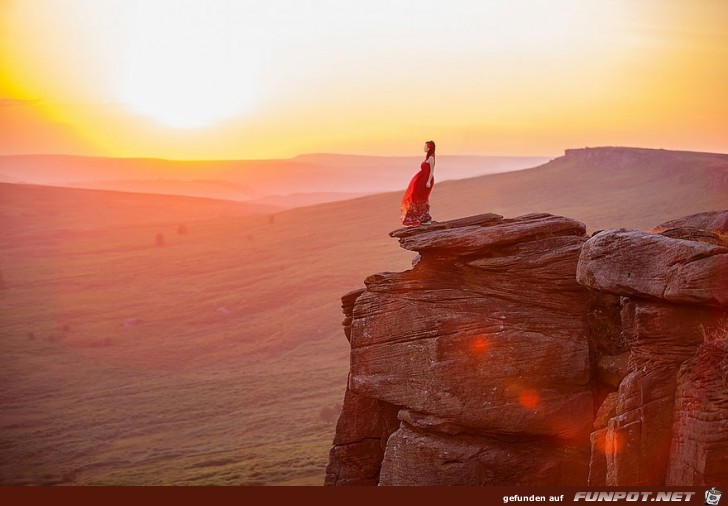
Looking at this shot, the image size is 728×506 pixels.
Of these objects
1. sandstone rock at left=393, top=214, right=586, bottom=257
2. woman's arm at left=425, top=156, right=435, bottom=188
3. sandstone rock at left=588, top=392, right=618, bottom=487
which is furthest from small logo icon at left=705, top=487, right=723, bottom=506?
woman's arm at left=425, top=156, right=435, bottom=188

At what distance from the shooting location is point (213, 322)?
294ft

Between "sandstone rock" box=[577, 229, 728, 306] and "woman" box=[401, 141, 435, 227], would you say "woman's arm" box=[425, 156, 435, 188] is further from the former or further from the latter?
"sandstone rock" box=[577, 229, 728, 306]

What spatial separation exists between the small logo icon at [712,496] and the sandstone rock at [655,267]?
152 inches

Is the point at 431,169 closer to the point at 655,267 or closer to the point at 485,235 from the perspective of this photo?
the point at 485,235

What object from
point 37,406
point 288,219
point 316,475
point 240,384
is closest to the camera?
point 316,475

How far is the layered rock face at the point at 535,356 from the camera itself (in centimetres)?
1642

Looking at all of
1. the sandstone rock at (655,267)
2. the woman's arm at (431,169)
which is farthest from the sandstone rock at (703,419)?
the woman's arm at (431,169)

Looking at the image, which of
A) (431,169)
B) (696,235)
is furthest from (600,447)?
(431,169)

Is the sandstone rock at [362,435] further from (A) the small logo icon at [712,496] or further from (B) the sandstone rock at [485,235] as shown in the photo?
(A) the small logo icon at [712,496]

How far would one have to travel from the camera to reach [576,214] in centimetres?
12031

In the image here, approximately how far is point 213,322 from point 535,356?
241 feet

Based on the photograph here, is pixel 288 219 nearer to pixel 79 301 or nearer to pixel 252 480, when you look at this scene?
pixel 79 301

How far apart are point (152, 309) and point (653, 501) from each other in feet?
283

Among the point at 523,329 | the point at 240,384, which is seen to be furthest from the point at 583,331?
the point at 240,384
